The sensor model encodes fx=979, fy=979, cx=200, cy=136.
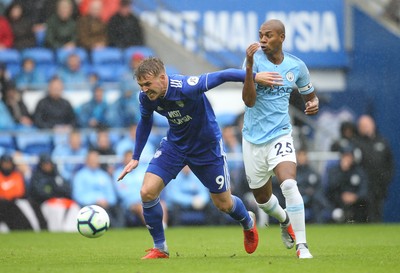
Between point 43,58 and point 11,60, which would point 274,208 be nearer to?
point 43,58

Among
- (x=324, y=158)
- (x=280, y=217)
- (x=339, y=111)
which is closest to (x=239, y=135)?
(x=324, y=158)

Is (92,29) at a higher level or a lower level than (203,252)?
higher

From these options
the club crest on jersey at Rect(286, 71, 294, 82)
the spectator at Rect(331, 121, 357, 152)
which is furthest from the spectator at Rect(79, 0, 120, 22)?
the club crest on jersey at Rect(286, 71, 294, 82)

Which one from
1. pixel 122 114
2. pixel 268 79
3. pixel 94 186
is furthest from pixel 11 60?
pixel 268 79

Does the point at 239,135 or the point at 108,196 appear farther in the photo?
the point at 239,135

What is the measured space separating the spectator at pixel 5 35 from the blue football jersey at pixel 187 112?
11.8 m

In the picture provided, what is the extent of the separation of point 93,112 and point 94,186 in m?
2.19

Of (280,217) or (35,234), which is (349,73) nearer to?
(35,234)

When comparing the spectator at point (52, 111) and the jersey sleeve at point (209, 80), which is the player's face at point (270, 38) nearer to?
the jersey sleeve at point (209, 80)

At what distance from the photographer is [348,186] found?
18.8 metres

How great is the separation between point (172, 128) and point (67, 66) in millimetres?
10942

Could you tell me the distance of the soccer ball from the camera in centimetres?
1012

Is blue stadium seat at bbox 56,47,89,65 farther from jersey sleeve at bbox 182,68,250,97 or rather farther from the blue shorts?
jersey sleeve at bbox 182,68,250,97

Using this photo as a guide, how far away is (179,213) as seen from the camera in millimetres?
18656
